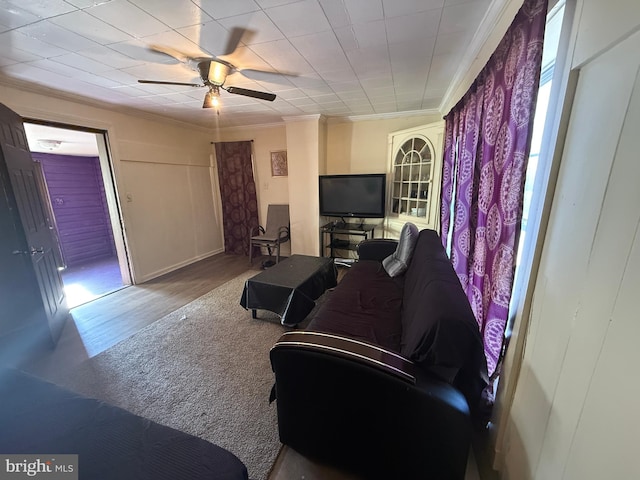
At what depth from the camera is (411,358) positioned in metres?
1.13

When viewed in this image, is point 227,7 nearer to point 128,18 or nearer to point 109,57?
point 128,18

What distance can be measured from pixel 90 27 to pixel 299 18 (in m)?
1.29

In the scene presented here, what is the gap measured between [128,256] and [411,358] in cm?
383

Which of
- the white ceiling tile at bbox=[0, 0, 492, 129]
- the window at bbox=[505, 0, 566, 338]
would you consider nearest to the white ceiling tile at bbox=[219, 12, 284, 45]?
the white ceiling tile at bbox=[0, 0, 492, 129]

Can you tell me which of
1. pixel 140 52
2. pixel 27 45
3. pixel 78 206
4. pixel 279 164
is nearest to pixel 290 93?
pixel 140 52

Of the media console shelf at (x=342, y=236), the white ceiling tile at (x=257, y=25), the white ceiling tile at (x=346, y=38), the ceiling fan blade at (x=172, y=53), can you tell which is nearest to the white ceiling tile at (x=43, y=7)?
the ceiling fan blade at (x=172, y=53)

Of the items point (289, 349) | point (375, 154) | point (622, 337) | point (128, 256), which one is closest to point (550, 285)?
point (622, 337)

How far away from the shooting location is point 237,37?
170 cm

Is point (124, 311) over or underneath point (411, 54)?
underneath

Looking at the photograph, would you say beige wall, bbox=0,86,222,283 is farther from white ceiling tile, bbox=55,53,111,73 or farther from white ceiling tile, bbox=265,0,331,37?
white ceiling tile, bbox=265,0,331,37

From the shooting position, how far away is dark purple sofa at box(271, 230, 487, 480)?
1.02 metres

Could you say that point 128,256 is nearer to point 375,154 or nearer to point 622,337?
point 375,154

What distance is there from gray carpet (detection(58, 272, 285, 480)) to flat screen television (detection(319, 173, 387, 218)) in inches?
84.1

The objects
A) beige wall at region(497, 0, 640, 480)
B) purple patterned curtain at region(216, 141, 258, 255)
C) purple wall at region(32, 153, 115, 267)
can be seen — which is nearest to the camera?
beige wall at region(497, 0, 640, 480)
